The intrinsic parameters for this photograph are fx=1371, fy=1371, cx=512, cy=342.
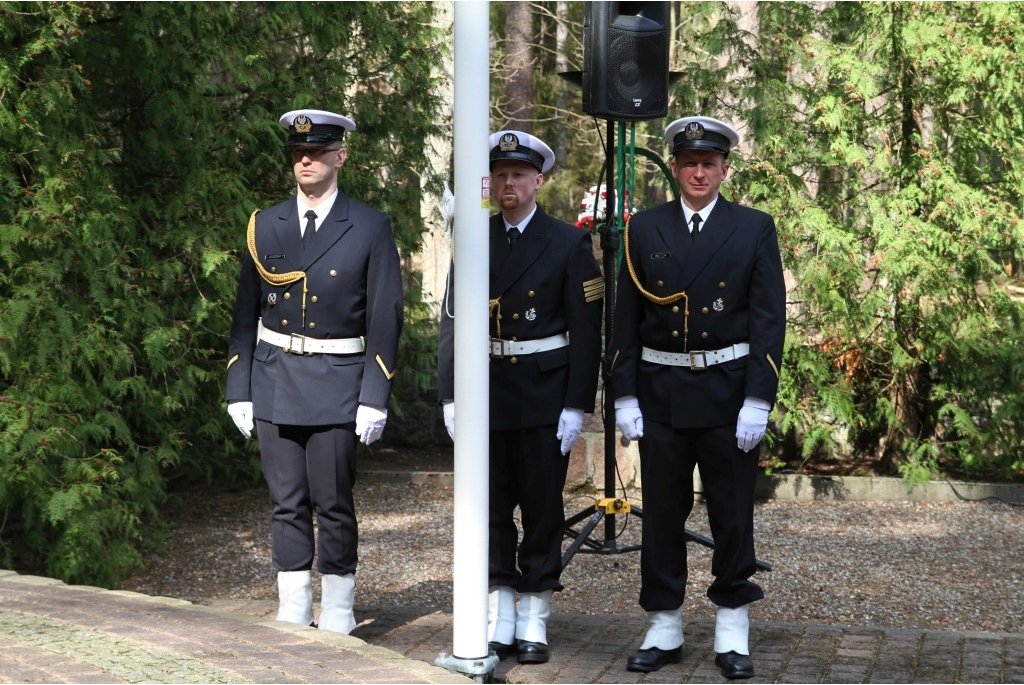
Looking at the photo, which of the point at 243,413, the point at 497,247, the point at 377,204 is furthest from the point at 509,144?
the point at 377,204

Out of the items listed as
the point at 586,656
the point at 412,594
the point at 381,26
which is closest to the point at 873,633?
the point at 586,656

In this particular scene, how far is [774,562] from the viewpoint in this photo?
23.9ft

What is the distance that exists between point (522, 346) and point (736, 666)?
4.52ft

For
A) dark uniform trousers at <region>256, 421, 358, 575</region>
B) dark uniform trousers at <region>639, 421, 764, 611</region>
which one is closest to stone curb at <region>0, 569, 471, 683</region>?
dark uniform trousers at <region>256, 421, 358, 575</region>

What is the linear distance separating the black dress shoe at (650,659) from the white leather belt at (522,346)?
1158 mm

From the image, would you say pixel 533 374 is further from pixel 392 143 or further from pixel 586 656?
pixel 392 143

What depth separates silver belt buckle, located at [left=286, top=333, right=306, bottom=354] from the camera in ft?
Result: 16.8

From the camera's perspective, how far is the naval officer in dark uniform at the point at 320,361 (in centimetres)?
506

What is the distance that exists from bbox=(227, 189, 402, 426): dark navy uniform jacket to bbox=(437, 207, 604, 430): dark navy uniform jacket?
0.85ft

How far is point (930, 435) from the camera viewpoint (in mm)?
9633

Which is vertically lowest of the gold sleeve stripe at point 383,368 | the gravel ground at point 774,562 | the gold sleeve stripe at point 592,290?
the gravel ground at point 774,562

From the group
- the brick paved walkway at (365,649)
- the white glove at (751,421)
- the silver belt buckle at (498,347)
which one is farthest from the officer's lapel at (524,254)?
the brick paved walkway at (365,649)

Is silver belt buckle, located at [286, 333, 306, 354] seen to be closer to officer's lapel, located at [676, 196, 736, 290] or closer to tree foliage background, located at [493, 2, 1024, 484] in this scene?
officer's lapel, located at [676, 196, 736, 290]

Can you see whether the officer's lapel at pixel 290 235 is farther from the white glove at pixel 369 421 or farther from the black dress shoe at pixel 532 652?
the black dress shoe at pixel 532 652
